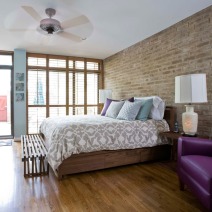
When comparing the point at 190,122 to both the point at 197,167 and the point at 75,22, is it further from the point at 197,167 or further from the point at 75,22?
the point at 75,22

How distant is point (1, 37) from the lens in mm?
4164

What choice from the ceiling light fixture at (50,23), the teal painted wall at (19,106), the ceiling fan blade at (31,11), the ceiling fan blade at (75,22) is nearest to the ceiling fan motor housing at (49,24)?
the ceiling light fixture at (50,23)

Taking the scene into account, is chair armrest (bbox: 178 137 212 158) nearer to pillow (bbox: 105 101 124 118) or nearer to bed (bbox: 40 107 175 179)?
bed (bbox: 40 107 175 179)

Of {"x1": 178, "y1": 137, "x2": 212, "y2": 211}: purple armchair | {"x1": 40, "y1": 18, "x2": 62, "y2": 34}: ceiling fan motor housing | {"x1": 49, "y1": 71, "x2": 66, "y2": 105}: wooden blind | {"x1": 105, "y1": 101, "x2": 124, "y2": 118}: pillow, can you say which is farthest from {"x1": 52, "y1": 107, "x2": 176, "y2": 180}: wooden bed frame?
{"x1": 49, "y1": 71, "x2": 66, "y2": 105}: wooden blind

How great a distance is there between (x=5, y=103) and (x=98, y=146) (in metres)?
3.93

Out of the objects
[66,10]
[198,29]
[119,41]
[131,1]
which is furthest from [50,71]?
[198,29]

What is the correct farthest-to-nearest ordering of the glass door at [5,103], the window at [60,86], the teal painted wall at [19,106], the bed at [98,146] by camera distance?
1. the window at [60,86]
2. the glass door at [5,103]
3. the teal painted wall at [19,106]
4. the bed at [98,146]

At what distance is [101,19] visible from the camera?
3285 mm

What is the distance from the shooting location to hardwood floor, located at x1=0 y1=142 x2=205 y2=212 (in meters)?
1.98

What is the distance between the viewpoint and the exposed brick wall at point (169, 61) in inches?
116

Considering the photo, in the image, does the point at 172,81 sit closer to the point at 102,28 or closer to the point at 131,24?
the point at 131,24

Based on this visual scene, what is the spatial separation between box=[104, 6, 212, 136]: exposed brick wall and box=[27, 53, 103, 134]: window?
112cm

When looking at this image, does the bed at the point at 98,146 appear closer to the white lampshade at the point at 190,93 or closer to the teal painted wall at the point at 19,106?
Result: the white lampshade at the point at 190,93

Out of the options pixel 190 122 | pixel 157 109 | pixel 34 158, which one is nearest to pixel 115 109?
pixel 157 109
